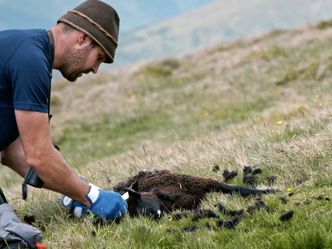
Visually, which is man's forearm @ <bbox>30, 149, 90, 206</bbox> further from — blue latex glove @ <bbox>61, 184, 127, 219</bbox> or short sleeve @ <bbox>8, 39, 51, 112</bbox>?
short sleeve @ <bbox>8, 39, 51, 112</bbox>

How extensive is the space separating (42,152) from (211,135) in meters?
7.18

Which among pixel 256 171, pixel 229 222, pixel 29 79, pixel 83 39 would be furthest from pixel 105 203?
pixel 256 171

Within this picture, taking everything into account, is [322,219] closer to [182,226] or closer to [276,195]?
[276,195]

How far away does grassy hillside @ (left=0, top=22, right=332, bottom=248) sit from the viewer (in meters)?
4.45

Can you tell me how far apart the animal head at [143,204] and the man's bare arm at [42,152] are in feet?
2.03

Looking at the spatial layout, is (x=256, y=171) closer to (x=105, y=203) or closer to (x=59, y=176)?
(x=105, y=203)

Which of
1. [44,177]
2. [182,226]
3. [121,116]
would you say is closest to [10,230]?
[44,177]

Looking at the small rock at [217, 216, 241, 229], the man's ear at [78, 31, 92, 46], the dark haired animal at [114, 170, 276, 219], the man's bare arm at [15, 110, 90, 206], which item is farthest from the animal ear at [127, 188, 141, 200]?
the man's ear at [78, 31, 92, 46]

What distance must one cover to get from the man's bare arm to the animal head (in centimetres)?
62

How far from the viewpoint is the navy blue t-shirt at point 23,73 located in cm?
448

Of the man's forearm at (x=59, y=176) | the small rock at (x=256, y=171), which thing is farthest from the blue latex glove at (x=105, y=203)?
the small rock at (x=256, y=171)

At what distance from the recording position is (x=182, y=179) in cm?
566

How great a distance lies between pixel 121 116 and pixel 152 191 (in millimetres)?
14748

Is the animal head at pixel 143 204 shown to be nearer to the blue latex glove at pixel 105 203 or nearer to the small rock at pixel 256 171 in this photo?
the blue latex glove at pixel 105 203
